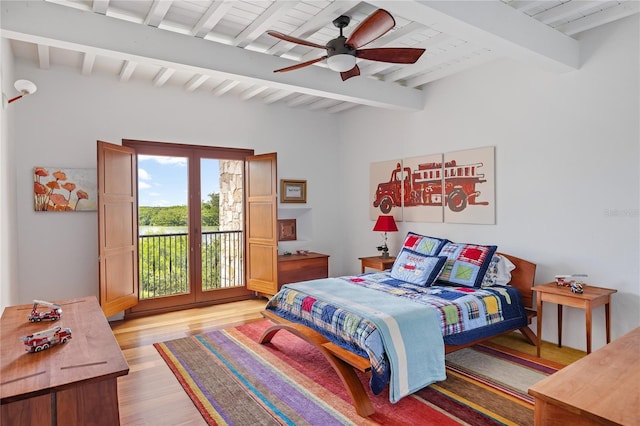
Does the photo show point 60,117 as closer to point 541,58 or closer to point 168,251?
point 168,251

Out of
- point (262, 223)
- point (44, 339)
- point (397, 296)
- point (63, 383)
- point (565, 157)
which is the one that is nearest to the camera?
point (63, 383)

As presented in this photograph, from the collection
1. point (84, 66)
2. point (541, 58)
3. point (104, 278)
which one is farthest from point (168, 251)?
point (541, 58)

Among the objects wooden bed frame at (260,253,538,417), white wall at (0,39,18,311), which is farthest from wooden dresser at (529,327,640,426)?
white wall at (0,39,18,311)

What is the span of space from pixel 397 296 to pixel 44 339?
2.48m

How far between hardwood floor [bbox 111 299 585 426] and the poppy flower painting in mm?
1461

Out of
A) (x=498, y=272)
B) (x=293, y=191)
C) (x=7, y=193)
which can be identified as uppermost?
(x=293, y=191)

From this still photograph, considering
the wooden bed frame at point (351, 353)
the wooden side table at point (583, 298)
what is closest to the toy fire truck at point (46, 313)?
the wooden bed frame at point (351, 353)

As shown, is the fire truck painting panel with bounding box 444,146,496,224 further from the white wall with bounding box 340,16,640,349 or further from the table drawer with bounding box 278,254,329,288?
the table drawer with bounding box 278,254,329,288

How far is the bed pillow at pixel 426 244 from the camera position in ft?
13.6

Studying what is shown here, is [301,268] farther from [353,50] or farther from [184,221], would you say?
[353,50]

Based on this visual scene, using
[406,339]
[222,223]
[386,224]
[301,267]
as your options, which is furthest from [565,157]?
[222,223]

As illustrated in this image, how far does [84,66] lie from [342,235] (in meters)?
4.19

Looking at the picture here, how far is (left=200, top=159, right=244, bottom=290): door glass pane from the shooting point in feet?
17.3

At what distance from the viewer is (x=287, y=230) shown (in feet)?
19.7
